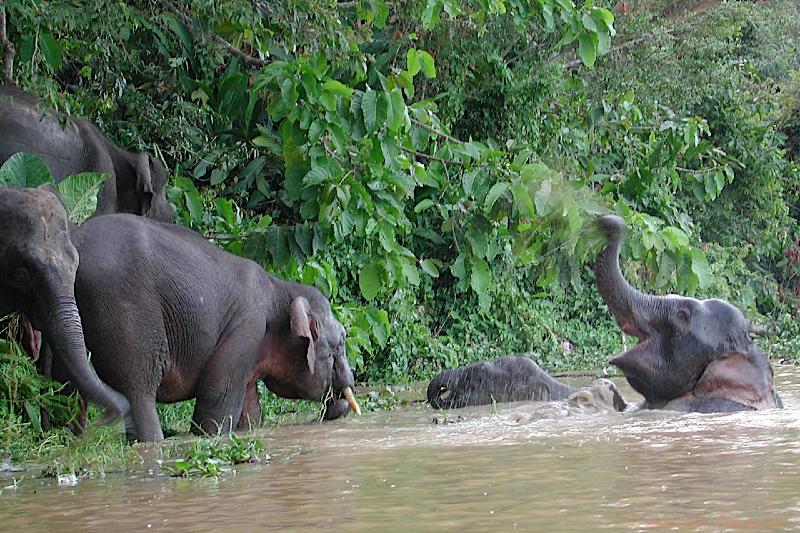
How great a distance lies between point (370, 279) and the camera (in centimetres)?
1012

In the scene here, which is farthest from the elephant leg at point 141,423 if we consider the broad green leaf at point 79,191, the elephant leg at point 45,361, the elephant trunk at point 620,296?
the elephant trunk at point 620,296

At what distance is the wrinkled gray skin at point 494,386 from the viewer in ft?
29.2

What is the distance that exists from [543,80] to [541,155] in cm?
90

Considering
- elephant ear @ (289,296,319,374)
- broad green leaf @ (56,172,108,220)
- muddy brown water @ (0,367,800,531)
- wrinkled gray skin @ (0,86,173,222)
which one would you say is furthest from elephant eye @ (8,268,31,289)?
elephant ear @ (289,296,319,374)

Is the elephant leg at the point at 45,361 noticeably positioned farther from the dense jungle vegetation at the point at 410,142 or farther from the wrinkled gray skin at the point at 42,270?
the wrinkled gray skin at the point at 42,270

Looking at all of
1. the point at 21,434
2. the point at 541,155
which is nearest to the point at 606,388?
the point at 21,434

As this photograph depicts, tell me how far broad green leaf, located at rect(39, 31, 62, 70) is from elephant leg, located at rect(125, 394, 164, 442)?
226 centimetres

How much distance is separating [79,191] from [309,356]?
1830mm

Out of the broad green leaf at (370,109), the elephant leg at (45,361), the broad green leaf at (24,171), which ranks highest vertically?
the broad green leaf at (370,109)

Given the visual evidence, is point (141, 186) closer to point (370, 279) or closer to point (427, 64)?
point (370, 279)

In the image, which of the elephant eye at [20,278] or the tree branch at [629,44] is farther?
the tree branch at [629,44]

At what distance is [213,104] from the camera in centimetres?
1019

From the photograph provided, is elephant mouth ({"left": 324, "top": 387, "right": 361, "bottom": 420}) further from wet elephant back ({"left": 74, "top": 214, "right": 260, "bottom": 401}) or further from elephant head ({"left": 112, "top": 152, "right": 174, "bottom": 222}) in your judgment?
elephant head ({"left": 112, "top": 152, "right": 174, "bottom": 222})

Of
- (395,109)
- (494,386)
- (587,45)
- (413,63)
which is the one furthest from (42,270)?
(587,45)
